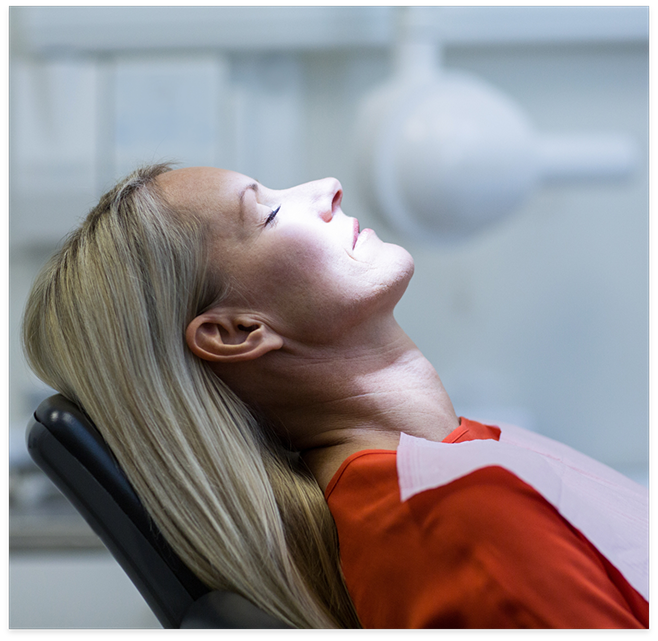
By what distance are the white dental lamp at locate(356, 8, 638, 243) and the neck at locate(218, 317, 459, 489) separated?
22.0 inches

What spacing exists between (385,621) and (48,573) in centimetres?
109

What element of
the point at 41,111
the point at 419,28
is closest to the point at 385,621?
the point at 419,28

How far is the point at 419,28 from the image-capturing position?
1.47 metres

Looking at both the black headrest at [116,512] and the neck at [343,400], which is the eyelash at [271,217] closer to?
the neck at [343,400]

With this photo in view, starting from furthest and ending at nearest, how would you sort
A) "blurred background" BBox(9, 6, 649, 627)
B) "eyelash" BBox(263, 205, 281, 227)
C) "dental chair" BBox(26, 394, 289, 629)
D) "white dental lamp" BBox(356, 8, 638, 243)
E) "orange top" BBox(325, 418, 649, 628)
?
"blurred background" BBox(9, 6, 649, 627), "white dental lamp" BBox(356, 8, 638, 243), "eyelash" BBox(263, 205, 281, 227), "dental chair" BBox(26, 394, 289, 629), "orange top" BBox(325, 418, 649, 628)

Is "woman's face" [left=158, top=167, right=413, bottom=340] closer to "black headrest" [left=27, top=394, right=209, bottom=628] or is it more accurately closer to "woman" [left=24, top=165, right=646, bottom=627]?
"woman" [left=24, top=165, right=646, bottom=627]

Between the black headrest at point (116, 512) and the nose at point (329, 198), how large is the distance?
1.33 feet

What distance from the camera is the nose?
0.85 meters

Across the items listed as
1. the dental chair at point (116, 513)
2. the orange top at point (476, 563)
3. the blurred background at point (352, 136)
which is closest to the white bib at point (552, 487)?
the orange top at point (476, 563)

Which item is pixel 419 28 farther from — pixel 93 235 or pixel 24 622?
pixel 24 622

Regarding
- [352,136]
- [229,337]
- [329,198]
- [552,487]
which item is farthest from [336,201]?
[352,136]

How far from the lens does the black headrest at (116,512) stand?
70 cm

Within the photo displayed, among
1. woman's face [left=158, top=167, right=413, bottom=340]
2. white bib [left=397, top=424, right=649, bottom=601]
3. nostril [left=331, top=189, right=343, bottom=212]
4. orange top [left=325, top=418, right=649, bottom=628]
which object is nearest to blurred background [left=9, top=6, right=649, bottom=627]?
nostril [left=331, top=189, right=343, bottom=212]

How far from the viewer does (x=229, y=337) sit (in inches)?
31.7
